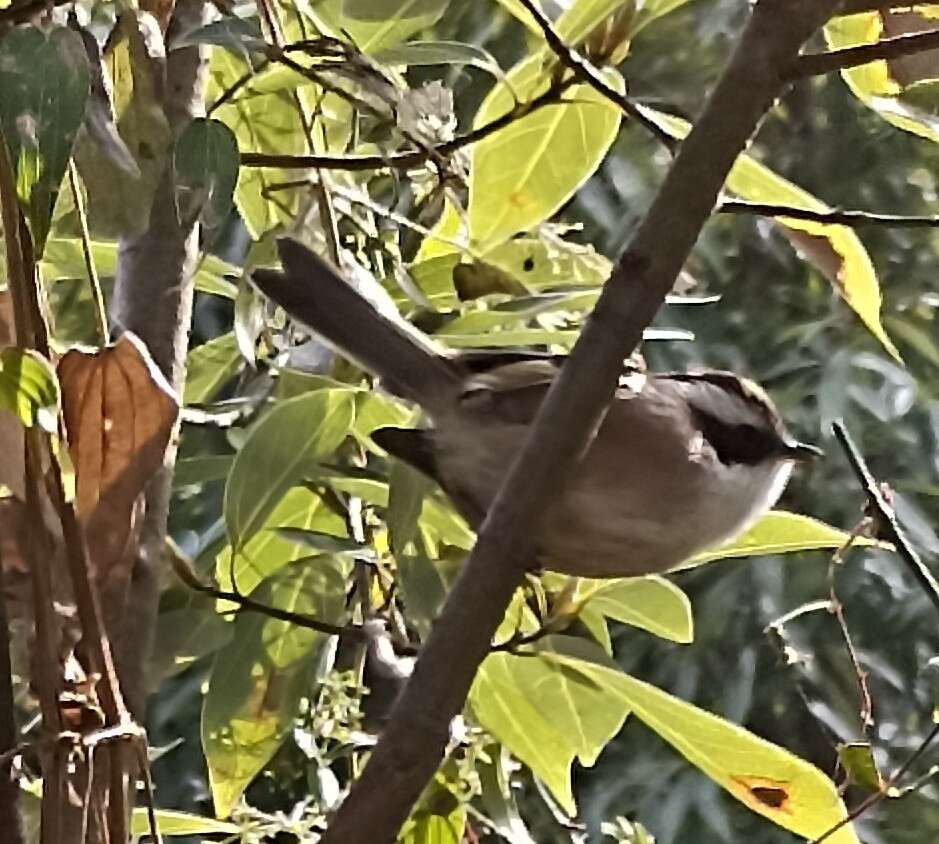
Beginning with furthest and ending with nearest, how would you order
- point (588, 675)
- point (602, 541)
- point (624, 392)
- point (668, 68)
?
point (668, 68), point (624, 392), point (602, 541), point (588, 675)

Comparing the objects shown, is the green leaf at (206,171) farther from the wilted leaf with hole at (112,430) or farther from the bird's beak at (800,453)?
the bird's beak at (800,453)

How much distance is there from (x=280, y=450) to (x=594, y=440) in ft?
0.52

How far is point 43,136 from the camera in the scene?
36 cm

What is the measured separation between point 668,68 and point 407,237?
1.48 meters

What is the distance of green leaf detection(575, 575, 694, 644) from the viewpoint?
2.30ft

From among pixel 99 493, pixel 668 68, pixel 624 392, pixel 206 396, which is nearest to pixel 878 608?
pixel 668 68

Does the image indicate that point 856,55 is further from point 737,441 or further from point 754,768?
point 737,441

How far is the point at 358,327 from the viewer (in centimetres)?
75

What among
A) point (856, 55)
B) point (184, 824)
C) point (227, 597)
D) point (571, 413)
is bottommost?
point (184, 824)

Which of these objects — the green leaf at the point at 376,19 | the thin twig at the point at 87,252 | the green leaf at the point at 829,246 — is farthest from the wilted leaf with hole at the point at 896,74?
the thin twig at the point at 87,252

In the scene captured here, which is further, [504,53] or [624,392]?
[504,53]

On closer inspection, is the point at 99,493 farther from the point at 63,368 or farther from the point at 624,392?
the point at 624,392

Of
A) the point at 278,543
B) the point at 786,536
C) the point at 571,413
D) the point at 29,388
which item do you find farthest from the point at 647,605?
the point at 29,388

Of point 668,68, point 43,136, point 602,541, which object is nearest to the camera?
point 43,136
